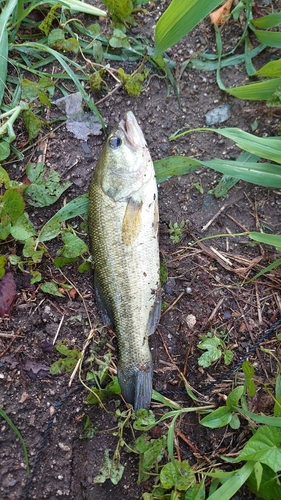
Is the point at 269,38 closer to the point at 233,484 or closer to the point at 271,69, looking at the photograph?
the point at 271,69

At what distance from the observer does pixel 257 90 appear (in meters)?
3.03

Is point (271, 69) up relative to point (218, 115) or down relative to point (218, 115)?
up

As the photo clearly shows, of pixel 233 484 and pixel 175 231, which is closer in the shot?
pixel 233 484

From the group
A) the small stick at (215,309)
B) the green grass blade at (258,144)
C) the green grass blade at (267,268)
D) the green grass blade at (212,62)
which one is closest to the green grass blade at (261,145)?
the green grass blade at (258,144)

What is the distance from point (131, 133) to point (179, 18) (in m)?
0.73

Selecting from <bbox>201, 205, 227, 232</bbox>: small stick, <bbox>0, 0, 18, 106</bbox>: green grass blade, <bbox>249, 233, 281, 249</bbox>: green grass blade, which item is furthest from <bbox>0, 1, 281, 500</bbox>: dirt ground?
<bbox>0, 0, 18, 106</bbox>: green grass blade

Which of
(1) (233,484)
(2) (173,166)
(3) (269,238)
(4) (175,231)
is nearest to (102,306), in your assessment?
(4) (175,231)

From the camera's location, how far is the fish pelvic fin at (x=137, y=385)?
9.48 ft

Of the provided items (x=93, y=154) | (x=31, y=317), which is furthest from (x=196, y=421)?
(x=93, y=154)

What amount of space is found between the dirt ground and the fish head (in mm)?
322

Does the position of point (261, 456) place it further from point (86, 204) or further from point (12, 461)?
point (86, 204)

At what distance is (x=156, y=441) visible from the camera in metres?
2.79

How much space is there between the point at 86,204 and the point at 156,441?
4.96ft

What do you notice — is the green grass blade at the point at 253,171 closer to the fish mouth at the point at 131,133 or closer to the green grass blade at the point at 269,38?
the fish mouth at the point at 131,133
